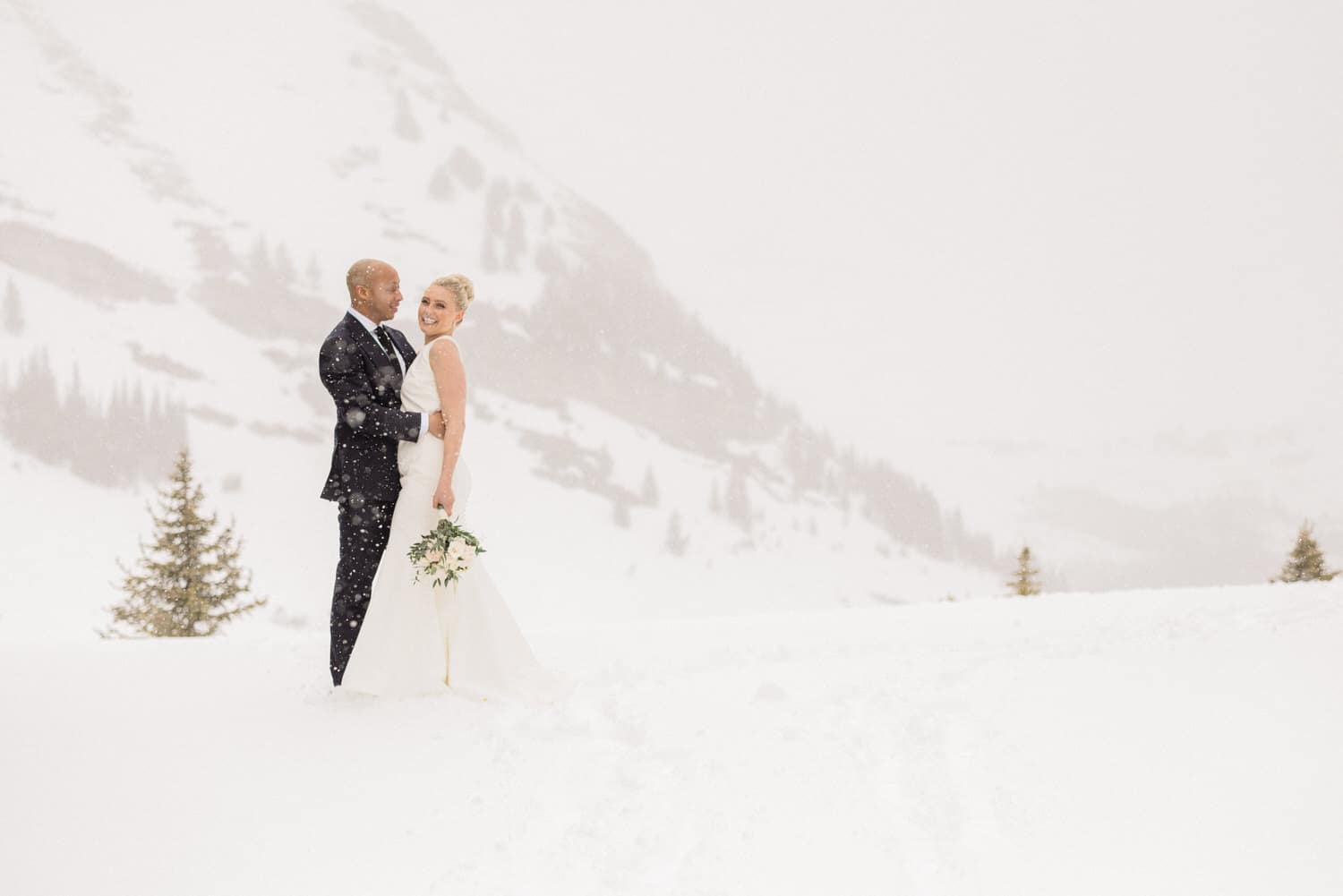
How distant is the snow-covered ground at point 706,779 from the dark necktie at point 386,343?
7.97 ft

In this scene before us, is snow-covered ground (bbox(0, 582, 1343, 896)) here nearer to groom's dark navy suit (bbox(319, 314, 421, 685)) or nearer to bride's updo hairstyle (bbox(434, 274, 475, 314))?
groom's dark navy suit (bbox(319, 314, 421, 685))

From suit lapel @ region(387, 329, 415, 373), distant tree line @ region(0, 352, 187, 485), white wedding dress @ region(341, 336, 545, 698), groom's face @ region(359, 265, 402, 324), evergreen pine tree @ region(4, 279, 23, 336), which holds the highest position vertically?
evergreen pine tree @ region(4, 279, 23, 336)

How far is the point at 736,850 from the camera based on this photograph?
4164mm

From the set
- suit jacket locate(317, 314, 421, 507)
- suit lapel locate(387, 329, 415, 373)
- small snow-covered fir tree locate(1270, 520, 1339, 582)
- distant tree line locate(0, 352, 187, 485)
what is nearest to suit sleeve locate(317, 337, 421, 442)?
suit jacket locate(317, 314, 421, 507)

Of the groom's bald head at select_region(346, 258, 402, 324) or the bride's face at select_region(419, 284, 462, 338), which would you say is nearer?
the bride's face at select_region(419, 284, 462, 338)

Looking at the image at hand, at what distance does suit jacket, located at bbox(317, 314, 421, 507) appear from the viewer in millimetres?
5891

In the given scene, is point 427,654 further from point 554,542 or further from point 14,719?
point 554,542

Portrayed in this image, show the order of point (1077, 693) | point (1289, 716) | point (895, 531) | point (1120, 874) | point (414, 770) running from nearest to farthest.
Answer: point (1120, 874), point (414, 770), point (1289, 716), point (1077, 693), point (895, 531)

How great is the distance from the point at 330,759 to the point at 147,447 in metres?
111

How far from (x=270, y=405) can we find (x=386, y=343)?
445 ft

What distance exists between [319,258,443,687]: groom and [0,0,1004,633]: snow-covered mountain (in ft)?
239

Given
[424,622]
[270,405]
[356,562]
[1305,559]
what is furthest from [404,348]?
[270,405]

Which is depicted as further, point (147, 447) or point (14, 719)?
point (147, 447)

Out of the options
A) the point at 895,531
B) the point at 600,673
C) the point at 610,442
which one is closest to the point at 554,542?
the point at 610,442
